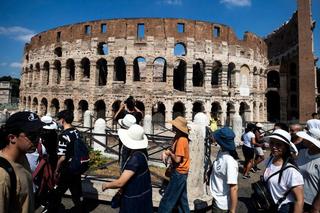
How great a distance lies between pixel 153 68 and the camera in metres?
26.0

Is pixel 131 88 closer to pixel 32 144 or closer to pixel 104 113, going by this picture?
pixel 104 113

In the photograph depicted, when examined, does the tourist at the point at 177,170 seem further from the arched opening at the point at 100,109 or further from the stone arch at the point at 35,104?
the stone arch at the point at 35,104

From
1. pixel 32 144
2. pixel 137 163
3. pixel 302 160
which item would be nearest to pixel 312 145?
pixel 302 160

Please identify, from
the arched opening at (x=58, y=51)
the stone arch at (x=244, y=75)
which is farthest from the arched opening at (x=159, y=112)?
the arched opening at (x=58, y=51)

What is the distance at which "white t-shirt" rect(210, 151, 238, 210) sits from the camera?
10.7ft

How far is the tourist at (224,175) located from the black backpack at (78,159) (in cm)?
211

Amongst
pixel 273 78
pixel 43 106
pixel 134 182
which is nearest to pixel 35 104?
pixel 43 106

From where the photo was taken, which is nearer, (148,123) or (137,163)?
(137,163)

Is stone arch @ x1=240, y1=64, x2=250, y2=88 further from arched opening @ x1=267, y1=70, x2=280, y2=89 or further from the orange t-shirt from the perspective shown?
the orange t-shirt

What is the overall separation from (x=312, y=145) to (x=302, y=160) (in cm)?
27

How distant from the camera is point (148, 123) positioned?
14562 millimetres

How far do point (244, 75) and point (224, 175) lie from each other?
954 inches

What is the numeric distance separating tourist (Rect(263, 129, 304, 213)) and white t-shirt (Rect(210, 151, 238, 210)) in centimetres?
41

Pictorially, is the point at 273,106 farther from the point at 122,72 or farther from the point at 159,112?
the point at 122,72
